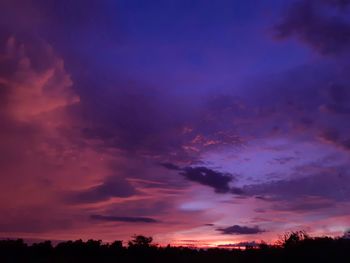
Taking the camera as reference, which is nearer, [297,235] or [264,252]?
[264,252]

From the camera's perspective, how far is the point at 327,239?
156 ft

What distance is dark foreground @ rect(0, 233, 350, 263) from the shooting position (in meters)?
41.6

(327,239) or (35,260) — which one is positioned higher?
(327,239)

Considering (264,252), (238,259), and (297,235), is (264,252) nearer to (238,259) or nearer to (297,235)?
(238,259)

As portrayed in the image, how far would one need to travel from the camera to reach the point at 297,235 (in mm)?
49625

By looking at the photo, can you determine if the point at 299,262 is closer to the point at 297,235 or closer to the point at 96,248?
the point at 297,235

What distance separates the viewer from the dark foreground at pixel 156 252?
41.6m

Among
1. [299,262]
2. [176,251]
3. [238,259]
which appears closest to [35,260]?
[176,251]

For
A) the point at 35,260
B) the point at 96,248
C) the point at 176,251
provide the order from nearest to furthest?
the point at 35,260 < the point at 96,248 < the point at 176,251

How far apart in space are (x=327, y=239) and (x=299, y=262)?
22.1ft

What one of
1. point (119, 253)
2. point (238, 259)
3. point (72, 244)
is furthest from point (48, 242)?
point (238, 259)

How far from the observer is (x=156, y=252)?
45.4 meters

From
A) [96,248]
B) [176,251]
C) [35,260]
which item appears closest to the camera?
[35,260]

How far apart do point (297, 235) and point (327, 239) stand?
289 centimetres
